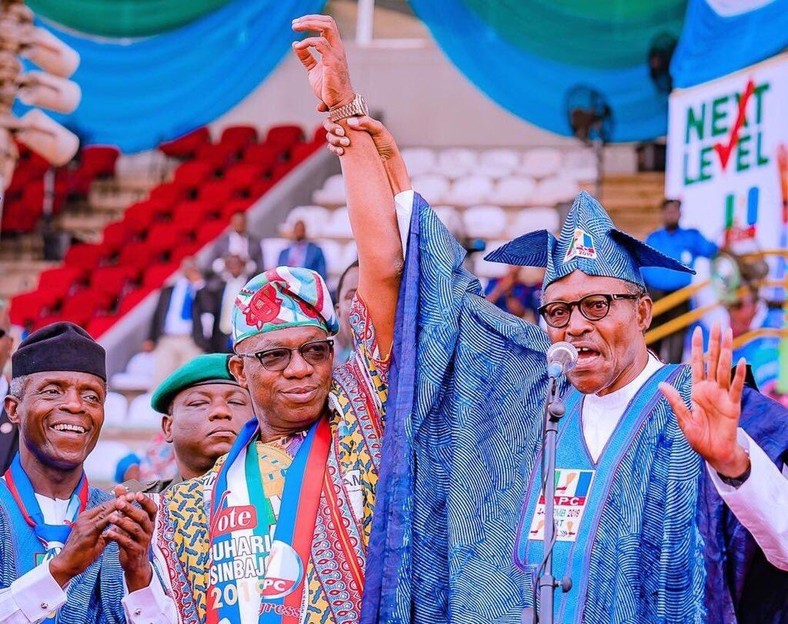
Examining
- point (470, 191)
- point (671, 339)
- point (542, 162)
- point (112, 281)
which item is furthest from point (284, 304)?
point (542, 162)

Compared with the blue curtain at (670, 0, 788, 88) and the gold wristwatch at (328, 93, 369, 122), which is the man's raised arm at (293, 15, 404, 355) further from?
the blue curtain at (670, 0, 788, 88)

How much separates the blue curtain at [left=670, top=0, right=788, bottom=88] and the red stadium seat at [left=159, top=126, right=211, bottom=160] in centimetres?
678

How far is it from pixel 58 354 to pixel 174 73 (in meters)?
9.05

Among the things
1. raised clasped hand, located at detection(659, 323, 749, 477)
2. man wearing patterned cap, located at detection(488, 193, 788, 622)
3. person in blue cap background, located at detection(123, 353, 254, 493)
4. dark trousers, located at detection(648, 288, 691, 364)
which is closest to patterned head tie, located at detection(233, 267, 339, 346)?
man wearing patterned cap, located at detection(488, 193, 788, 622)

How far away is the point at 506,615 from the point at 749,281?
5.82 m

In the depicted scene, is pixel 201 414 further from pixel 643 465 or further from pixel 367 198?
pixel 643 465

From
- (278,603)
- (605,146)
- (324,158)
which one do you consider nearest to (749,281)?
(605,146)

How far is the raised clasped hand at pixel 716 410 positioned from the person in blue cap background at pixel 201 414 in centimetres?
187

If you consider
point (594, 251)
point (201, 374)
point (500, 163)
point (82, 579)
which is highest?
point (500, 163)

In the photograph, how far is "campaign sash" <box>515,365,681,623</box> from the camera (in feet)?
11.9

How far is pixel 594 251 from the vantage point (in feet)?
12.7

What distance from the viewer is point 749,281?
9078 mm

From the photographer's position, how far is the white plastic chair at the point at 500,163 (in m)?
14.9

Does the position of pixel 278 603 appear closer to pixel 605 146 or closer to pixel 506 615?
pixel 506 615
